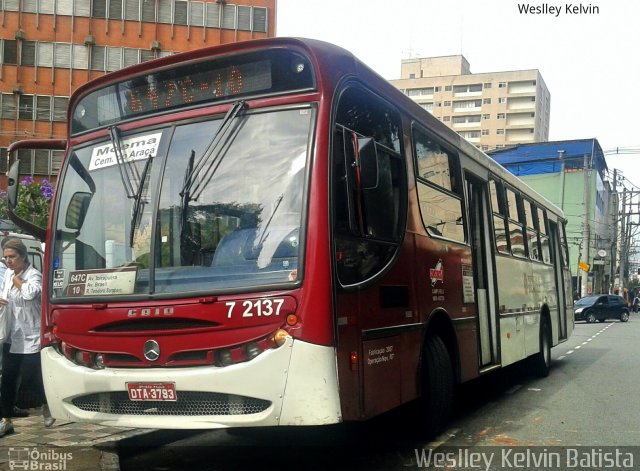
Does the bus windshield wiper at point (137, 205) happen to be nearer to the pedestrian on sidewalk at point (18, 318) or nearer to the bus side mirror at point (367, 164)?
the bus side mirror at point (367, 164)

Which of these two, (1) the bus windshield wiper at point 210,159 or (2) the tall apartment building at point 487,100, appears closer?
(1) the bus windshield wiper at point 210,159

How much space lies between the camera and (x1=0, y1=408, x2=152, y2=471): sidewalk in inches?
216

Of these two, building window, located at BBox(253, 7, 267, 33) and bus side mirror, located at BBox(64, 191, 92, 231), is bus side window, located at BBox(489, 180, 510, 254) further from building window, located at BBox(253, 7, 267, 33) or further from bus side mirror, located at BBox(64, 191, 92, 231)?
building window, located at BBox(253, 7, 267, 33)

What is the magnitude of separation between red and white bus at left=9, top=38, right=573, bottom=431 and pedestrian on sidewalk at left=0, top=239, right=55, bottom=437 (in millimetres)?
1303

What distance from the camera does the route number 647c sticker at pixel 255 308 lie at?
4.27 metres

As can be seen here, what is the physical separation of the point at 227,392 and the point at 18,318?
10.6 ft

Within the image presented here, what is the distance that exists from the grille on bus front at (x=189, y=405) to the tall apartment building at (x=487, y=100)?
95.4 metres

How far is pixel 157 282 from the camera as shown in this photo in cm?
462

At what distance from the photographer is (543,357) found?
35.8ft

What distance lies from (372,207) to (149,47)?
36.4m

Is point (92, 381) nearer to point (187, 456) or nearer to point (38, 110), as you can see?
point (187, 456)

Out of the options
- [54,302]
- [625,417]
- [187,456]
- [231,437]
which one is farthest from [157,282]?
[625,417]

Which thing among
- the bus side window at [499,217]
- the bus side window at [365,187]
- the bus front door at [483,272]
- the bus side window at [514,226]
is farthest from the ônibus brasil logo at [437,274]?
the bus side window at [514,226]

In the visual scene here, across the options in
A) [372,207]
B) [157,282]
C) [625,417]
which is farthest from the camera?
[625,417]
